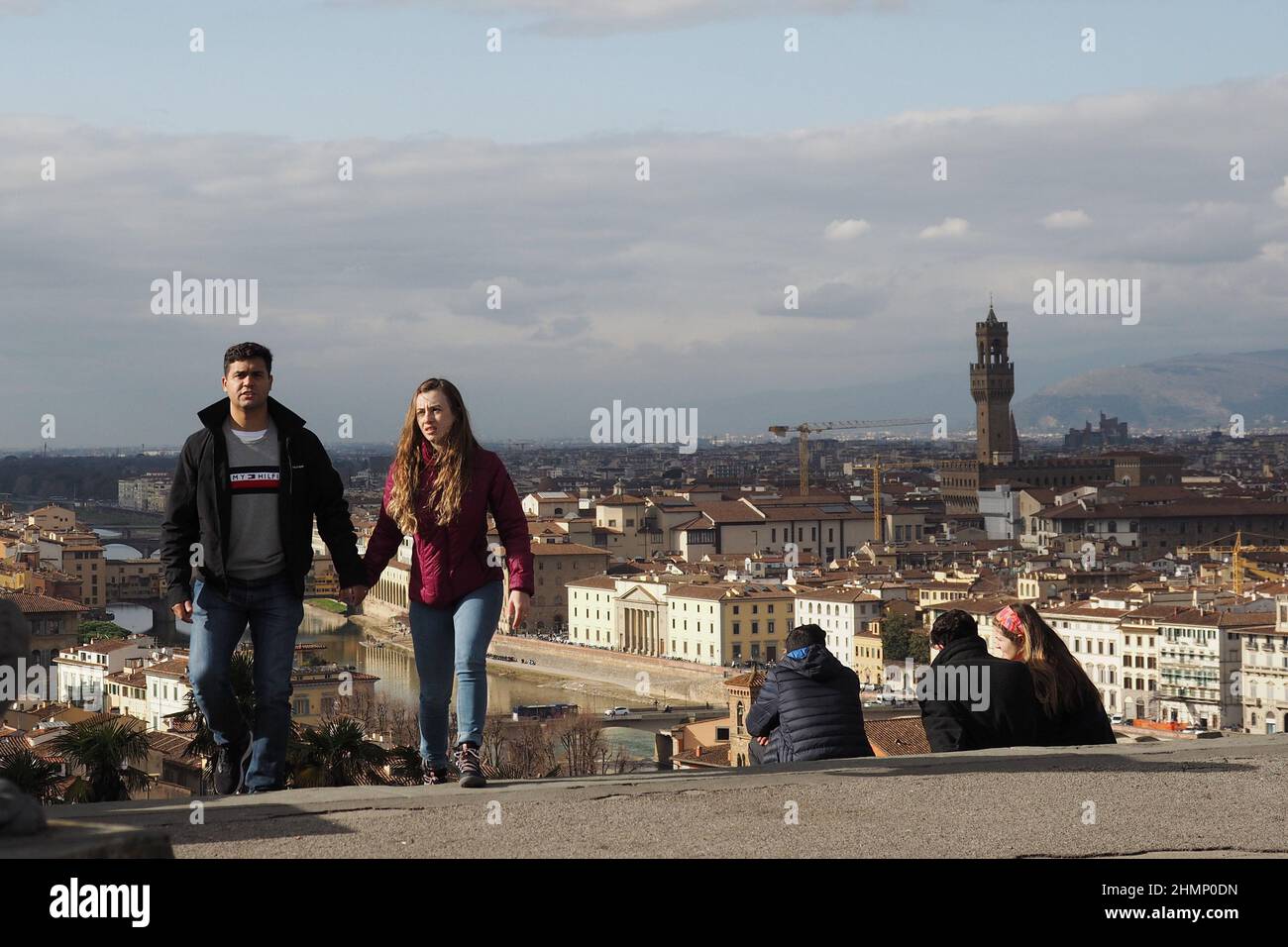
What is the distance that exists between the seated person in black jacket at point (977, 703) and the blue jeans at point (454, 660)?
3.58 ft

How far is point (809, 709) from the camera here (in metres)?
4.55

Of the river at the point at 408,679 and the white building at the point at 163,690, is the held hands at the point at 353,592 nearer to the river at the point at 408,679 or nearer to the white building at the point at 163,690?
the white building at the point at 163,690

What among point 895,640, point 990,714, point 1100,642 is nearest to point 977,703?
point 990,714

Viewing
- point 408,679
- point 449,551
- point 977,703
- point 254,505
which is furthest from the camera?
point 408,679

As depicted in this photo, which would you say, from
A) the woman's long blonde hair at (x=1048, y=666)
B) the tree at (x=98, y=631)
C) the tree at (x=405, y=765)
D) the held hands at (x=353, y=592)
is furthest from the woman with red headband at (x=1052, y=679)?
the tree at (x=98, y=631)

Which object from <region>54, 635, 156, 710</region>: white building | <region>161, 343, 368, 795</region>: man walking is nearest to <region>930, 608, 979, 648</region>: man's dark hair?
<region>161, 343, 368, 795</region>: man walking

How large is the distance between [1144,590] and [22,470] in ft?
300

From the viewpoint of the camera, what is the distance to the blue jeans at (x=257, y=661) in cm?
403

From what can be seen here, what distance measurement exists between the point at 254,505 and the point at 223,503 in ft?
0.21

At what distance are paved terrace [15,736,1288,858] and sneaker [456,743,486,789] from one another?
4cm

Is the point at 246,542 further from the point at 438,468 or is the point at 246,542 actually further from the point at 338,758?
the point at 338,758

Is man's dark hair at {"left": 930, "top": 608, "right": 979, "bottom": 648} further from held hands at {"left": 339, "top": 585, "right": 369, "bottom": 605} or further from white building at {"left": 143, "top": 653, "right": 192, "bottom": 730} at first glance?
white building at {"left": 143, "top": 653, "right": 192, "bottom": 730}
